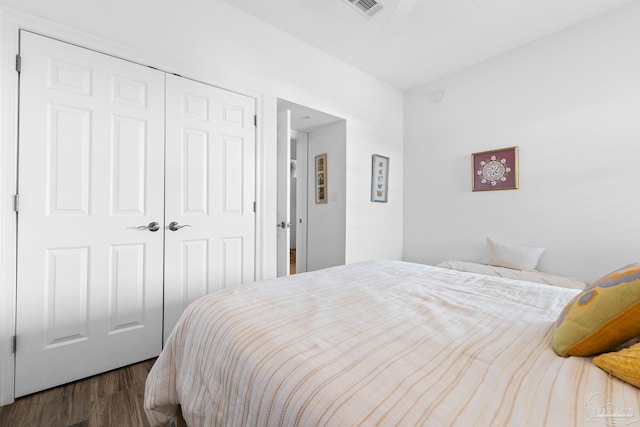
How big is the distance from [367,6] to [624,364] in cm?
259

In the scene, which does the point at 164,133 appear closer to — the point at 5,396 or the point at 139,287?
the point at 139,287

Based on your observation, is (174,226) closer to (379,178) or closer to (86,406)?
(86,406)

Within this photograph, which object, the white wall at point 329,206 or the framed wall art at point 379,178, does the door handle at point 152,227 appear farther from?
the framed wall art at point 379,178

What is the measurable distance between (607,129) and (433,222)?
1.83 m

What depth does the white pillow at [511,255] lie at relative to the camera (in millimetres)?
2754

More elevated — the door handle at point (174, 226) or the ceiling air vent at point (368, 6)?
the ceiling air vent at point (368, 6)

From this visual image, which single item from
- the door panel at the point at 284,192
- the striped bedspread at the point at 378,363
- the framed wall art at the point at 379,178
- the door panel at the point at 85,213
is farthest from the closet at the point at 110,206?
the framed wall art at the point at 379,178

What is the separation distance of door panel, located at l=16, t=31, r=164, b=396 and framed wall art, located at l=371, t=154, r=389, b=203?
245cm

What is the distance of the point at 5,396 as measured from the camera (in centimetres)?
152

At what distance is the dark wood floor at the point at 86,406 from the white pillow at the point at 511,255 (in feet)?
10.5

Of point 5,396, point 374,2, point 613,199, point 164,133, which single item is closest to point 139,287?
point 5,396

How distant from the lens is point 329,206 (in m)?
3.60

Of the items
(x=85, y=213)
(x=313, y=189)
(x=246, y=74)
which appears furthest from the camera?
(x=313, y=189)

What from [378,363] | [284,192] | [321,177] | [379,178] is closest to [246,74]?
[284,192]
